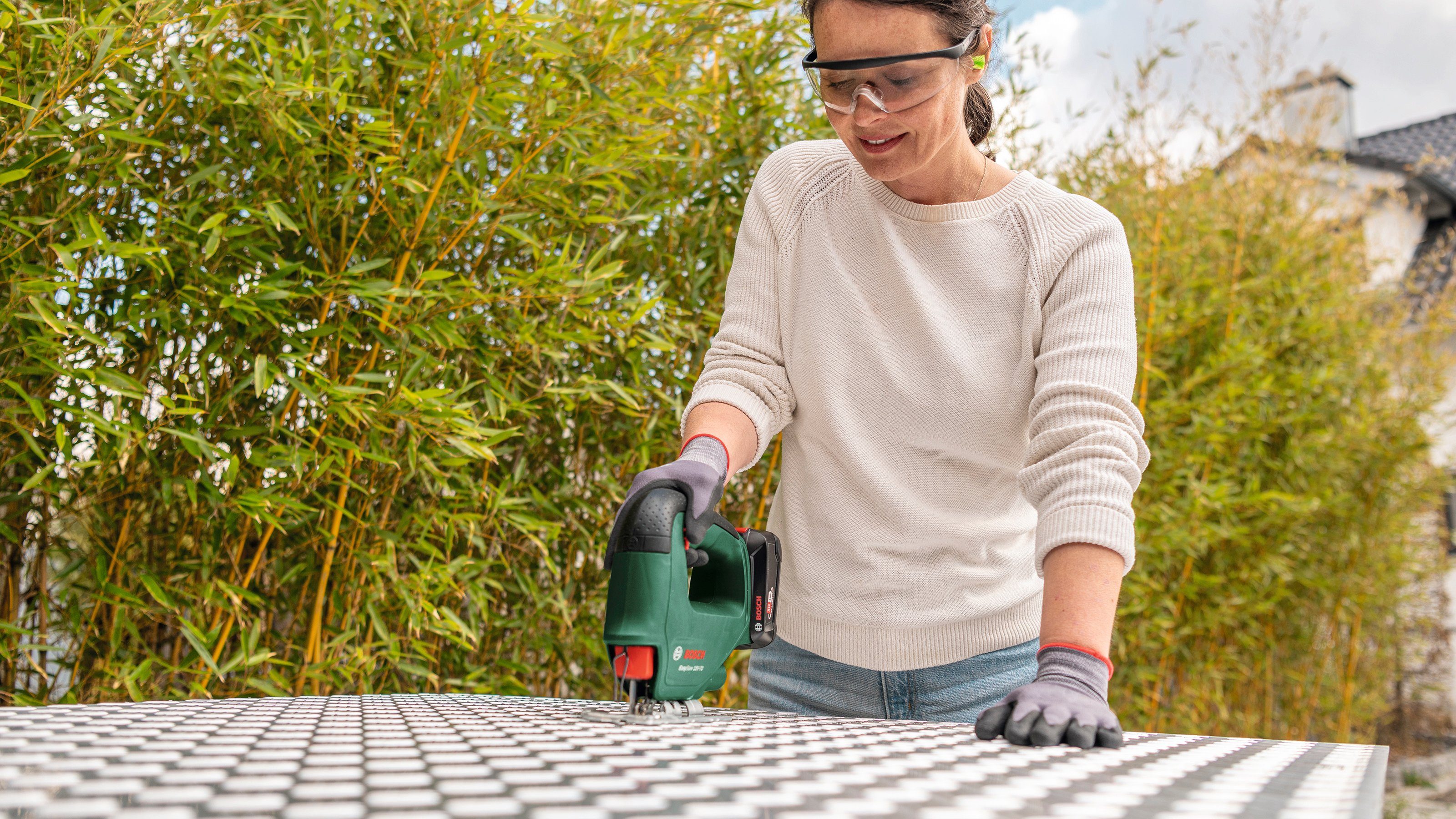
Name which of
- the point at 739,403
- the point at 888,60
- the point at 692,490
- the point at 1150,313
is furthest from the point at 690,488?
the point at 1150,313

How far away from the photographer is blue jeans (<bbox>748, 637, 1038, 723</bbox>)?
1.21m

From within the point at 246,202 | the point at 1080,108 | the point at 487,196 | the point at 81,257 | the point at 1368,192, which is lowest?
the point at 81,257

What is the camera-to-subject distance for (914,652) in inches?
48.2

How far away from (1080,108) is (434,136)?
1.99 m

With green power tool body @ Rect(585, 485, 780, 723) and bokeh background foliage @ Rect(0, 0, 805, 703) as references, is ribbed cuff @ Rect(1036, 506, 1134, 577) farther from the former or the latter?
bokeh background foliage @ Rect(0, 0, 805, 703)

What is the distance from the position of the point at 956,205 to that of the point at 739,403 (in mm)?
413

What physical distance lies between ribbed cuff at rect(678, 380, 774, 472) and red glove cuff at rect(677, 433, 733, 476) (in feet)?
0.11

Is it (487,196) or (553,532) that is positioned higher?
(487,196)

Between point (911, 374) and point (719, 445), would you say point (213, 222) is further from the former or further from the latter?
point (911, 374)

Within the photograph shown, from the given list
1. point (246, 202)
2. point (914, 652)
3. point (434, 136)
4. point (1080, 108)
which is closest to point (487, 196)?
point (434, 136)

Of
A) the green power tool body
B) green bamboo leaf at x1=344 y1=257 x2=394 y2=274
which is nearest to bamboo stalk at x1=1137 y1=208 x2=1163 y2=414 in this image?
green bamboo leaf at x1=344 y1=257 x2=394 y2=274

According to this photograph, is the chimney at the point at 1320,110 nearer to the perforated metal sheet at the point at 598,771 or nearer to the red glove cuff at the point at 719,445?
the red glove cuff at the point at 719,445

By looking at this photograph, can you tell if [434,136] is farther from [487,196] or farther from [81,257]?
[81,257]

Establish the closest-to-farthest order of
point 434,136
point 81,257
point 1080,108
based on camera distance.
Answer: point 81,257, point 434,136, point 1080,108
